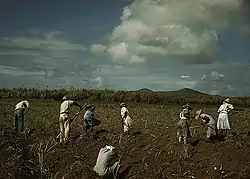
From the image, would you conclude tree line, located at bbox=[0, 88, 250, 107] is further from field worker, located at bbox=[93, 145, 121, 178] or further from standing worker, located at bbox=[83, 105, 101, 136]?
field worker, located at bbox=[93, 145, 121, 178]

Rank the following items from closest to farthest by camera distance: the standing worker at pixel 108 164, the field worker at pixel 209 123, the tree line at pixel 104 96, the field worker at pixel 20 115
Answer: the standing worker at pixel 108 164
the field worker at pixel 209 123
the field worker at pixel 20 115
the tree line at pixel 104 96

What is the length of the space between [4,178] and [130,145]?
16.5 ft

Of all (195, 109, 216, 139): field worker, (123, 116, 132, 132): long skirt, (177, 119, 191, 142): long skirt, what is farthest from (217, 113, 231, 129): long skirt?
(123, 116, 132, 132): long skirt

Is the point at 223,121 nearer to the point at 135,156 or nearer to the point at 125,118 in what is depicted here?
the point at 125,118

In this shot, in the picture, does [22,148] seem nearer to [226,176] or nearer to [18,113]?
[18,113]

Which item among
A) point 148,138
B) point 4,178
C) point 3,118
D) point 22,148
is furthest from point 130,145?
point 3,118

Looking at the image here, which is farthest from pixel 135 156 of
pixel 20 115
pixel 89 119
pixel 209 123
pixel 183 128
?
pixel 20 115

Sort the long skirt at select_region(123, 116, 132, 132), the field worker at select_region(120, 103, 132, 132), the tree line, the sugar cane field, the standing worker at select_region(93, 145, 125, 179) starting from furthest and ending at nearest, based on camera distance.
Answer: the tree line
the long skirt at select_region(123, 116, 132, 132)
the field worker at select_region(120, 103, 132, 132)
the sugar cane field
the standing worker at select_region(93, 145, 125, 179)

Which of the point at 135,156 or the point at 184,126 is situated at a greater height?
the point at 184,126

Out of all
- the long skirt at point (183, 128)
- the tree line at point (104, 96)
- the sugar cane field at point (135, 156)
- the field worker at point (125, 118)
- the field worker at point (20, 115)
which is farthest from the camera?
the tree line at point (104, 96)

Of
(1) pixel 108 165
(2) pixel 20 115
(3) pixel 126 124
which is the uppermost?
(2) pixel 20 115

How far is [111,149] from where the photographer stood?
11367 millimetres

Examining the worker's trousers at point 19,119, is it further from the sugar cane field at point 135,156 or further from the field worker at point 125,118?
the field worker at point 125,118

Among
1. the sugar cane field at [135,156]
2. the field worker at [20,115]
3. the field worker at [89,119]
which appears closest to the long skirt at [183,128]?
the sugar cane field at [135,156]
